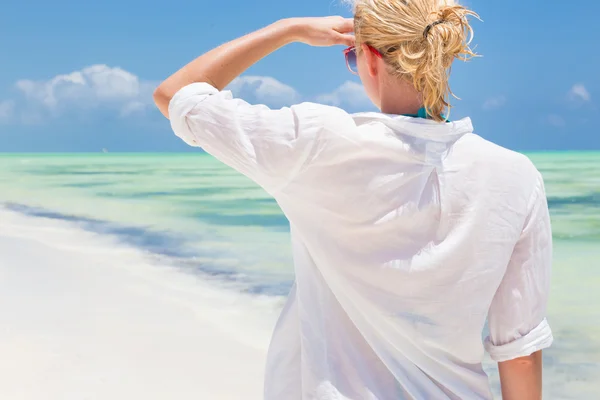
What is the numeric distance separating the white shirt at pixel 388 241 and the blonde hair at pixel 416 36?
5cm

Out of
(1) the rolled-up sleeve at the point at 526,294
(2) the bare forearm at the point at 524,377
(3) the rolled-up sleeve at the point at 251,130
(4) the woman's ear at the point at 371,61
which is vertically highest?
(4) the woman's ear at the point at 371,61

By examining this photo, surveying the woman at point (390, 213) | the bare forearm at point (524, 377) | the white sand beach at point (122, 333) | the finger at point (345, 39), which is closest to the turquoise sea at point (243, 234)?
the white sand beach at point (122, 333)

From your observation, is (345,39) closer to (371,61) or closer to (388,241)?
(371,61)

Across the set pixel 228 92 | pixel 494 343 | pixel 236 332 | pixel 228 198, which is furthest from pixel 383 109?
pixel 228 198

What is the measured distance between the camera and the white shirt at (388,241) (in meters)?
0.76

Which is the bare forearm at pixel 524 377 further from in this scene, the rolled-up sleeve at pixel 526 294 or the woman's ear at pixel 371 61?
the woman's ear at pixel 371 61

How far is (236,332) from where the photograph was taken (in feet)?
10.8

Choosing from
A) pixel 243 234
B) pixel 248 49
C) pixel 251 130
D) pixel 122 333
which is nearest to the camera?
pixel 251 130

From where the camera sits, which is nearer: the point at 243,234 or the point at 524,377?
the point at 524,377

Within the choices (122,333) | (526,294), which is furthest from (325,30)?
(122,333)

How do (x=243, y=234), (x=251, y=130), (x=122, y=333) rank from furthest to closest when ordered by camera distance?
1. (x=243, y=234)
2. (x=122, y=333)
3. (x=251, y=130)

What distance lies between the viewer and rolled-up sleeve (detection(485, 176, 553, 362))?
839mm

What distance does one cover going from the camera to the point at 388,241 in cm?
79

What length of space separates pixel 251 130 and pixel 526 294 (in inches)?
15.9
